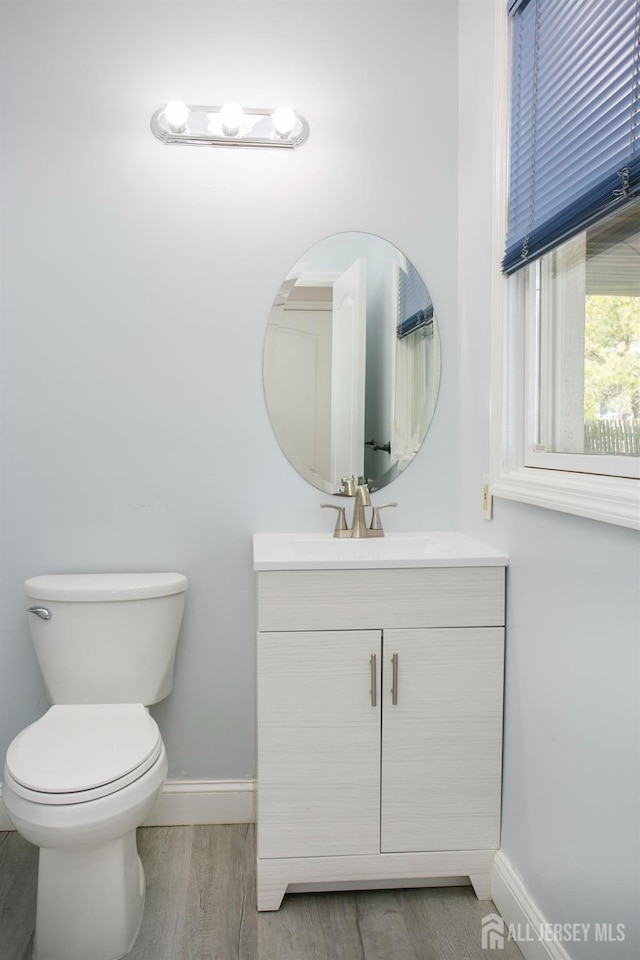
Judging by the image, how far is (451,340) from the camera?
221cm

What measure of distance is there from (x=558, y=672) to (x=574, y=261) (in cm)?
90

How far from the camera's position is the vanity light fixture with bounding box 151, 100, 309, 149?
201 centimetres

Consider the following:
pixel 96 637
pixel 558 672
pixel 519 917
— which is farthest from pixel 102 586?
pixel 519 917

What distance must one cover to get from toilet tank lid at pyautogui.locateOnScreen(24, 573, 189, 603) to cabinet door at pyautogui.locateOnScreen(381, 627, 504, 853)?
0.66 metres

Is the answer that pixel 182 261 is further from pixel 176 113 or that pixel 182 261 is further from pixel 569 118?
pixel 569 118

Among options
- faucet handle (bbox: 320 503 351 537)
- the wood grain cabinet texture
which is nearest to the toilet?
the wood grain cabinet texture

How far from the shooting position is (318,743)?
5.66 ft

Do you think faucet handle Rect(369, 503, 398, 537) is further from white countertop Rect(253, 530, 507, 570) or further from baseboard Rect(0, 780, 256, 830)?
baseboard Rect(0, 780, 256, 830)

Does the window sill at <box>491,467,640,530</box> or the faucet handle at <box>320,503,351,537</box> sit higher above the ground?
the window sill at <box>491,467,640,530</box>

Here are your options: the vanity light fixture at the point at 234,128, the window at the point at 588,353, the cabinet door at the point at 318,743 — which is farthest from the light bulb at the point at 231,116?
the cabinet door at the point at 318,743

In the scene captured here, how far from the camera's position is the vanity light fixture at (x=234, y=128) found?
2.01 meters

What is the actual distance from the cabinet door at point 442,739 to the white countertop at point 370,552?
18 cm

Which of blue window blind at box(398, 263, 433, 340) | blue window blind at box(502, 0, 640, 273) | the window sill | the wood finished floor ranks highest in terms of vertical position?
blue window blind at box(502, 0, 640, 273)

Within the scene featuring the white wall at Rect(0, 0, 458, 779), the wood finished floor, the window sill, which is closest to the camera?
the window sill
